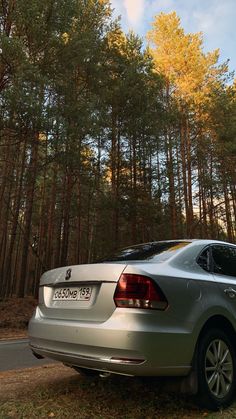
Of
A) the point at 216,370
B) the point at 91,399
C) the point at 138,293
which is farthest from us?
the point at 91,399

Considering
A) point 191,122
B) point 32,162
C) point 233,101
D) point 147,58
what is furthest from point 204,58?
point 32,162

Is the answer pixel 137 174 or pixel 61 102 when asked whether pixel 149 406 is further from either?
pixel 137 174

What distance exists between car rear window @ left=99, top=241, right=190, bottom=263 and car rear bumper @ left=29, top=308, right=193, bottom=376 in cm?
73

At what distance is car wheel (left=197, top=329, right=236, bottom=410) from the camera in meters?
3.46

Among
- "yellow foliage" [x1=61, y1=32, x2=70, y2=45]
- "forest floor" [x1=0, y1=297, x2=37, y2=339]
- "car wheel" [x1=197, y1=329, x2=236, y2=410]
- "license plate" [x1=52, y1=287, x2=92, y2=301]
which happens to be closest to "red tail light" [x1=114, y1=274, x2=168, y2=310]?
"license plate" [x1=52, y1=287, x2=92, y2=301]

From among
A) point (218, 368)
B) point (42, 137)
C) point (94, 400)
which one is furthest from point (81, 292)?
point (42, 137)

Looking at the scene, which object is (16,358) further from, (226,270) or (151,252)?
(226,270)

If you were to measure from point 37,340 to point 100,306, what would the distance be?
0.90m

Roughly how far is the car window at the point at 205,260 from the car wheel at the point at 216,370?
1.98 feet

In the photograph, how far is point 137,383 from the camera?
13.8 ft

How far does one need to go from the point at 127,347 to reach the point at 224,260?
1694mm

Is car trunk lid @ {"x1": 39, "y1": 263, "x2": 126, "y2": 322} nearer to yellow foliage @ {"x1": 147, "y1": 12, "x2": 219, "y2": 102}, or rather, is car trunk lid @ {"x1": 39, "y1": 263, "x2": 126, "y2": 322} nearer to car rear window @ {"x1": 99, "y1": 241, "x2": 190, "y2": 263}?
car rear window @ {"x1": 99, "y1": 241, "x2": 190, "y2": 263}

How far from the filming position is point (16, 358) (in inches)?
263

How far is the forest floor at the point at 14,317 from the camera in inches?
451
